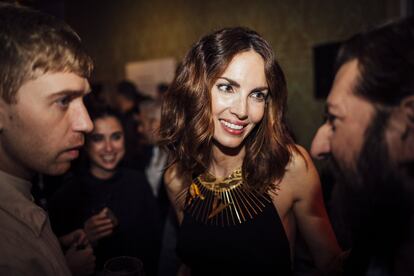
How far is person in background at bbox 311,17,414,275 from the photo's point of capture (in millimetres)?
954

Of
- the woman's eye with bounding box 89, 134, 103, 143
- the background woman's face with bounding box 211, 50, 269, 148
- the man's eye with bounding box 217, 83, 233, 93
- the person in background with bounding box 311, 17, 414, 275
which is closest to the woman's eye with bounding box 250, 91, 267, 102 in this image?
the background woman's face with bounding box 211, 50, 269, 148

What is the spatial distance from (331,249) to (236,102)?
100cm

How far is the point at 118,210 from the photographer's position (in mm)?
2707

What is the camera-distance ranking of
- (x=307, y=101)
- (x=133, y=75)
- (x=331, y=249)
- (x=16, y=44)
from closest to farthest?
(x=16, y=44), (x=331, y=249), (x=307, y=101), (x=133, y=75)

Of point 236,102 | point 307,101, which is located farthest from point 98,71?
point 236,102

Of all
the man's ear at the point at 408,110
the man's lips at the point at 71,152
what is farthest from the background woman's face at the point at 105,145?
the man's ear at the point at 408,110

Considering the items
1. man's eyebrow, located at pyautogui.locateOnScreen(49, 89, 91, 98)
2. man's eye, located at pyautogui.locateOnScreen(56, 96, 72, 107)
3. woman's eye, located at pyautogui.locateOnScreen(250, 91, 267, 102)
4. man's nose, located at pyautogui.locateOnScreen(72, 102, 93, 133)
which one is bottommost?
woman's eye, located at pyautogui.locateOnScreen(250, 91, 267, 102)

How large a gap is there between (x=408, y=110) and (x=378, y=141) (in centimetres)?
12

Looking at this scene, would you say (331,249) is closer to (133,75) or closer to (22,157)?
(22,157)

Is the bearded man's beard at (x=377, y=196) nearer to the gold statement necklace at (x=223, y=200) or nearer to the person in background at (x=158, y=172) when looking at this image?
the gold statement necklace at (x=223, y=200)

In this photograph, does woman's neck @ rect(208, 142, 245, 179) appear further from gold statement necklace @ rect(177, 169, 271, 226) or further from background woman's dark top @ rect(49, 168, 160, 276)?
background woman's dark top @ rect(49, 168, 160, 276)

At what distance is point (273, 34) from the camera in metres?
4.98

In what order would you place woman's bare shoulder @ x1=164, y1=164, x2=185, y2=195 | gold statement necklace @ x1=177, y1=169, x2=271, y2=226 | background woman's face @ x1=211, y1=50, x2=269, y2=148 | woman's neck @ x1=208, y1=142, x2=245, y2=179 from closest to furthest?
background woman's face @ x1=211, y1=50, x2=269, y2=148, gold statement necklace @ x1=177, y1=169, x2=271, y2=226, woman's neck @ x1=208, y1=142, x2=245, y2=179, woman's bare shoulder @ x1=164, y1=164, x2=185, y2=195

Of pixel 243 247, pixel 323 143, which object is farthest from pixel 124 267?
pixel 323 143
